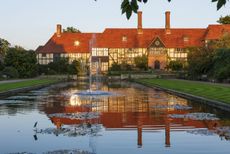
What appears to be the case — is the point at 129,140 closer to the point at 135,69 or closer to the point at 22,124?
the point at 22,124

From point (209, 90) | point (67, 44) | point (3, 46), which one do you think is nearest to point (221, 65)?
point (209, 90)

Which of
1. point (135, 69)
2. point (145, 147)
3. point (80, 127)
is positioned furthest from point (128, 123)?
point (135, 69)

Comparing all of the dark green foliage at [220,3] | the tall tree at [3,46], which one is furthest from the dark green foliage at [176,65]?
the dark green foliage at [220,3]

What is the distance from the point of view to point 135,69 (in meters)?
79.5

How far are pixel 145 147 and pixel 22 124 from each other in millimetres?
5921

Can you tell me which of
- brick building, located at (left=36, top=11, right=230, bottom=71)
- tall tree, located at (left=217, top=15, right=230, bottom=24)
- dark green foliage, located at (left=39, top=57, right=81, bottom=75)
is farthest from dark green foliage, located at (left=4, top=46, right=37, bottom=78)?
tall tree, located at (left=217, top=15, right=230, bottom=24)

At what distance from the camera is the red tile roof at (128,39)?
82812 millimetres

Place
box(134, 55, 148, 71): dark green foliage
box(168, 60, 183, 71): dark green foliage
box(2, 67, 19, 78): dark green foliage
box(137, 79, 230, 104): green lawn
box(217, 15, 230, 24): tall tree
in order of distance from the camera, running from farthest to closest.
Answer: box(217, 15, 230, 24): tall tree → box(134, 55, 148, 71): dark green foliage → box(168, 60, 183, 71): dark green foliage → box(2, 67, 19, 78): dark green foliage → box(137, 79, 230, 104): green lawn

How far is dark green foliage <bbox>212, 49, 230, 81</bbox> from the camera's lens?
43.2 m

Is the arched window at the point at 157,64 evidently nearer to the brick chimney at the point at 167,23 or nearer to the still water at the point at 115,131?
the brick chimney at the point at 167,23

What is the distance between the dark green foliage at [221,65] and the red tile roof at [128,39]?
33937mm

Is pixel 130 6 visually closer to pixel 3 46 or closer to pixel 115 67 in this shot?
pixel 115 67

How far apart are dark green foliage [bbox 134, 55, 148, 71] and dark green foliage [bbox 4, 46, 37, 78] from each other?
62.9 ft

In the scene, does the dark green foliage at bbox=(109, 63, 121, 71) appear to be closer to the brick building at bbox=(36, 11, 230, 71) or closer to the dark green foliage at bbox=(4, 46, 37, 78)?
the brick building at bbox=(36, 11, 230, 71)
